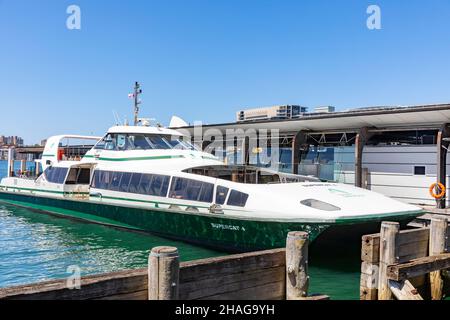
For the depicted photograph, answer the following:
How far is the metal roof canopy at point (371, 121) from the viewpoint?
48.7 ft

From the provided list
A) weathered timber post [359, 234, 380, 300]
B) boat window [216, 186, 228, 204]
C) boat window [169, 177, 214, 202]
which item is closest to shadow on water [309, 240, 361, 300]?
weathered timber post [359, 234, 380, 300]

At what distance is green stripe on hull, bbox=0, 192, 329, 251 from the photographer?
32.5ft

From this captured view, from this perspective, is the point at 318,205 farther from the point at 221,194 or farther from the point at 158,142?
the point at 158,142

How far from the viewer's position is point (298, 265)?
19.4ft

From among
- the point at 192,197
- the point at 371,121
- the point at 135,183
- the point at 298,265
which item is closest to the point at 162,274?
the point at 298,265

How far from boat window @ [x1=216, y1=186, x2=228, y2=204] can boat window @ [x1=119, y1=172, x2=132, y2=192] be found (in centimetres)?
434

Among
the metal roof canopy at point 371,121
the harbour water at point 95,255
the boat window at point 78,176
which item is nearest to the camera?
the harbour water at point 95,255

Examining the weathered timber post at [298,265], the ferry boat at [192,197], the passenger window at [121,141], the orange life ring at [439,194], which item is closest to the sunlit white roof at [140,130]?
the ferry boat at [192,197]

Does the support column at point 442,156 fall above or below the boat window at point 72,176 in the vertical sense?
above

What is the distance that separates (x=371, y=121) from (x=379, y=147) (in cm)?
139

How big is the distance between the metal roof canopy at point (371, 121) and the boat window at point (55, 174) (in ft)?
29.6

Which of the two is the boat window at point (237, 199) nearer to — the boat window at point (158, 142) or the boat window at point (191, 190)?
the boat window at point (191, 190)

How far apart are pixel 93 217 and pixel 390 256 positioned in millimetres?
11341
